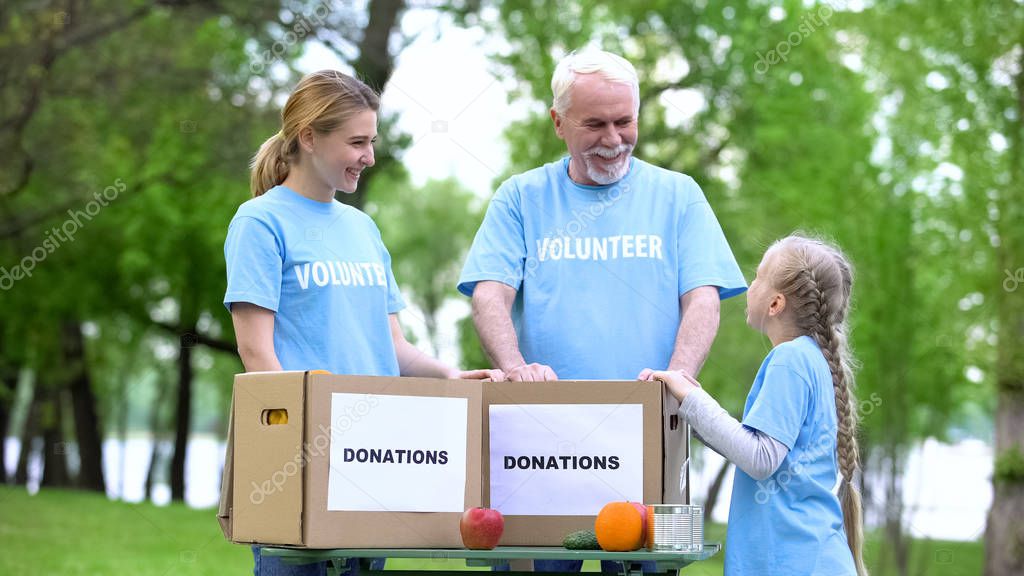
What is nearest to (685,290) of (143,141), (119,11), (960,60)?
(960,60)

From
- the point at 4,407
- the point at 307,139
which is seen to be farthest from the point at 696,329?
the point at 4,407

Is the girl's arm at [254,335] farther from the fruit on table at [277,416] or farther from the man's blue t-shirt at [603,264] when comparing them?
the man's blue t-shirt at [603,264]

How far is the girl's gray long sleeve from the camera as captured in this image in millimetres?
3109

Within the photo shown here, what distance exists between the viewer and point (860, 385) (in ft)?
61.3

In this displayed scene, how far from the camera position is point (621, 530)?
Result: 289 centimetres

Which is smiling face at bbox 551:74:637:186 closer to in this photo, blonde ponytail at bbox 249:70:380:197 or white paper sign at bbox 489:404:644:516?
blonde ponytail at bbox 249:70:380:197

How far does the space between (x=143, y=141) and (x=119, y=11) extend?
4.02 meters

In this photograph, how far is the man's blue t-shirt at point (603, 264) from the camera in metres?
3.68

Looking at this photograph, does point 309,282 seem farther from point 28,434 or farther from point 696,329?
point 28,434

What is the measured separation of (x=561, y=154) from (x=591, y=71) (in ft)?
47.5

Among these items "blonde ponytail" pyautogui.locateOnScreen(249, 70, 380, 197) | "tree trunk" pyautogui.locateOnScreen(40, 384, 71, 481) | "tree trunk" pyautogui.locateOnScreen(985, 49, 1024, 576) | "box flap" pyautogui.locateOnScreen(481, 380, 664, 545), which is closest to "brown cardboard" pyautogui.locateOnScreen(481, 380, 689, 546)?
"box flap" pyautogui.locateOnScreen(481, 380, 664, 545)

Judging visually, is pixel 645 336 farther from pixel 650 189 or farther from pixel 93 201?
pixel 93 201

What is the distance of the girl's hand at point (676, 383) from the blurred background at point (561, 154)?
9.95 m

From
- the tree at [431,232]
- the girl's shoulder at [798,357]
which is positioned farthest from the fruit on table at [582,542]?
the tree at [431,232]
